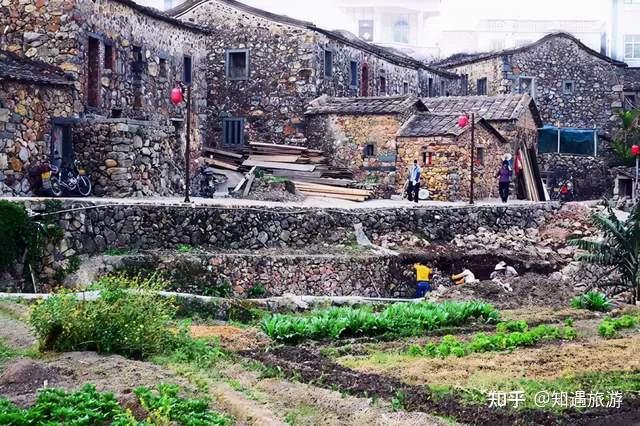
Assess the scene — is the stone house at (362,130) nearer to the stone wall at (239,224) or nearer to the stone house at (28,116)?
the stone wall at (239,224)

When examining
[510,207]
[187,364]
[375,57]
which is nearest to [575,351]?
[187,364]

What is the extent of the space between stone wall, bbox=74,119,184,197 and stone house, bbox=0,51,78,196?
2.19 ft

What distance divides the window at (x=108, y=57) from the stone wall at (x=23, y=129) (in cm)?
353

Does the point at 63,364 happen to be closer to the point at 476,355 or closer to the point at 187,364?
the point at 187,364

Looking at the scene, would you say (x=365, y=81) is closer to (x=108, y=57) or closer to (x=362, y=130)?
(x=362, y=130)

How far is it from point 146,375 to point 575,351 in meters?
6.58

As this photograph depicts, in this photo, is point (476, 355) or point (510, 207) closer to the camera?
point (476, 355)

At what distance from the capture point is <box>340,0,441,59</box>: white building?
3543 inches

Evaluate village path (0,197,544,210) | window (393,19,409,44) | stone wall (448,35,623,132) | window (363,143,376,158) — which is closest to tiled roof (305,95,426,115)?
window (363,143,376,158)

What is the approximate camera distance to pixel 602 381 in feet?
41.8

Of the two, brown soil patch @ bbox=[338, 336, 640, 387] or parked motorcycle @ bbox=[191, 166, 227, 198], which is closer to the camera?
brown soil patch @ bbox=[338, 336, 640, 387]

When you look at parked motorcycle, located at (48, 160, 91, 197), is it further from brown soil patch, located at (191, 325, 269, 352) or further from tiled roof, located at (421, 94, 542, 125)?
tiled roof, located at (421, 94, 542, 125)

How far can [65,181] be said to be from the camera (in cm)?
2455

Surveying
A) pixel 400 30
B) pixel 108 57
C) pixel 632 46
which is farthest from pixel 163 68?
pixel 400 30
